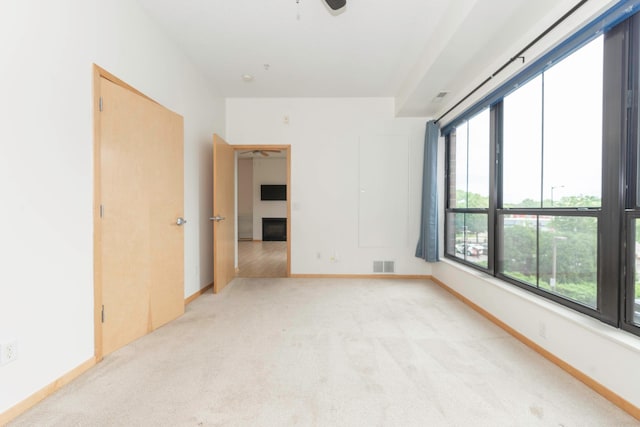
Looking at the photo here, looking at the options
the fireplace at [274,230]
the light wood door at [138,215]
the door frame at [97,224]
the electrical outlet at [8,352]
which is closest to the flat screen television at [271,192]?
the fireplace at [274,230]

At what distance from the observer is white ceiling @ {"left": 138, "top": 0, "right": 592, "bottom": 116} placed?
81.4 inches

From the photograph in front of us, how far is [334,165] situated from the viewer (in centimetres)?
407

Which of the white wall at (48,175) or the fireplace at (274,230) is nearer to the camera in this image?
the white wall at (48,175)

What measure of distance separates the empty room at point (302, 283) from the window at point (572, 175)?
0.04ft

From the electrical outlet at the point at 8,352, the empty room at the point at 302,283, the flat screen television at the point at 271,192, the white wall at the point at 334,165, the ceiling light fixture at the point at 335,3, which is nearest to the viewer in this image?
the electrical outlet at the point at 8,352

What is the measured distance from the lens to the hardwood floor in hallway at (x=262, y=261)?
172 inches

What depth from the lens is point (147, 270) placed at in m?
2.22

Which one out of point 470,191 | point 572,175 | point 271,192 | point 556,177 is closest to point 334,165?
point 470,191

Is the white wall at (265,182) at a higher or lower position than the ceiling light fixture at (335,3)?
lower

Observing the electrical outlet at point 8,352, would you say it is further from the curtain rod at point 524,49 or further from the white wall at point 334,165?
the curtain rod at point 524,49

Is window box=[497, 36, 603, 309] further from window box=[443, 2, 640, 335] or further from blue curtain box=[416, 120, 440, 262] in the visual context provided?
blue curtain box=[416, 120, 440, 262]

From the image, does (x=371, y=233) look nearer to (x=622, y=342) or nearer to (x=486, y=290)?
(x=486, y=290)

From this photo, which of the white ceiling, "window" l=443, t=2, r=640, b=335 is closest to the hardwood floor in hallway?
the white ceiling

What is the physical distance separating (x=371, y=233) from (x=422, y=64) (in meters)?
2.29
